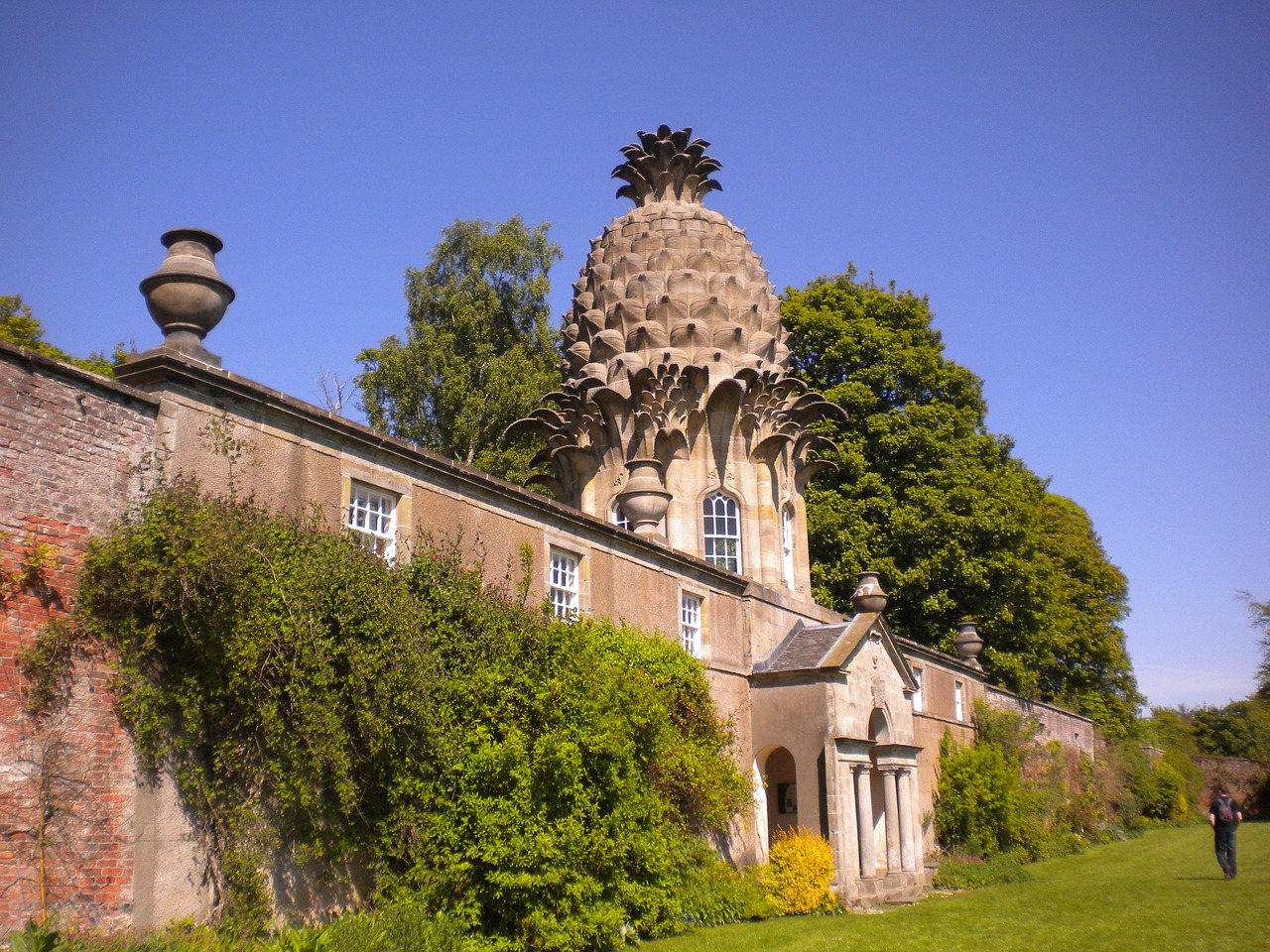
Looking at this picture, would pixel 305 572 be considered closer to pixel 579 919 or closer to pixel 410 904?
pixel 410 904

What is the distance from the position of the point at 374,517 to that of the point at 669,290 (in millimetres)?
15180

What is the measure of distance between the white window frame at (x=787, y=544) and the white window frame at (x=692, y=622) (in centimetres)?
637

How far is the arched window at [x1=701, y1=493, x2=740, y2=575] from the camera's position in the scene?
2583 centimetres

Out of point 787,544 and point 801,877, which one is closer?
point 801,877

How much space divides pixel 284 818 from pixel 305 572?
2595 millimetres

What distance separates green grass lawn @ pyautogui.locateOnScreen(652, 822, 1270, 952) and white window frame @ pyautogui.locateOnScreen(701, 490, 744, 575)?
8.72 meters

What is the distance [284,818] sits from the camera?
36.8 feet

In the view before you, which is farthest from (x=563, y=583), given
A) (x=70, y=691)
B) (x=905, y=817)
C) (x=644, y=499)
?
(x=905, y=817)

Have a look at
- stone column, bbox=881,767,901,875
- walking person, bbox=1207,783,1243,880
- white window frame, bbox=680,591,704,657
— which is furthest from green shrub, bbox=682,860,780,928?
walking person, bbox=1207,783,1243,880

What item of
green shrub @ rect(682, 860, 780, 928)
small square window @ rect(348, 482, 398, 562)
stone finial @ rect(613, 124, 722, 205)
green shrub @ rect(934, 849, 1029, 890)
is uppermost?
stone finial @ rect(613, 124, 722, 205)

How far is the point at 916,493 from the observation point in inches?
1406

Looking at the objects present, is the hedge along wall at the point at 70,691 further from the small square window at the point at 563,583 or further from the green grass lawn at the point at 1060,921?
the green grass lawn at the point at 1060,921

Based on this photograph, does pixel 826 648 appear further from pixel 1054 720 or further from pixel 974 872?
pixel 1054 720

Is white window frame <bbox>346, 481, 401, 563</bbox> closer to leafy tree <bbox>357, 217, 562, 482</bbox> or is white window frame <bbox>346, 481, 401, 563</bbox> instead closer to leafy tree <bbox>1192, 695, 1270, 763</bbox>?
leafy tree <bbox>357, 217, 562, 482</bbox>
